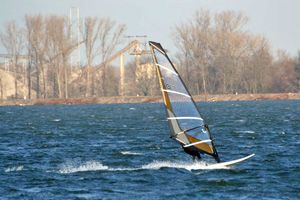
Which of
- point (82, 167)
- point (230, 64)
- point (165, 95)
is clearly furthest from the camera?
point (230, 64)

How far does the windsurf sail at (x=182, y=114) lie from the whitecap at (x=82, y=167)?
12.5 feet

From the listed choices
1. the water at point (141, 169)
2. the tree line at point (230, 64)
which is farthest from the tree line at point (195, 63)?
the water at point (141, 169)

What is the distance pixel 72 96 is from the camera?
5389 inches

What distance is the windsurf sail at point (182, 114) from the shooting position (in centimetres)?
2512

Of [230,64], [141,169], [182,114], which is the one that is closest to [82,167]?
[141,169]

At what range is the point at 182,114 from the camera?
25516mm

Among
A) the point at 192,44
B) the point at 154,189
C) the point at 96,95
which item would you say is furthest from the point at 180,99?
the point at 96,95

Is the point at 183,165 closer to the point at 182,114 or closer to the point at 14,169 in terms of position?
the point at 182,114

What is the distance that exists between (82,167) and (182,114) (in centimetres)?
483

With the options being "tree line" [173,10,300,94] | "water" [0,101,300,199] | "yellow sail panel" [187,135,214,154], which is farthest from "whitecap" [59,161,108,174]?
"tree line" [173,10,300,94]

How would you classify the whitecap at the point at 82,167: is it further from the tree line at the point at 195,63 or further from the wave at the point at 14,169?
the tree line at the point at 195,63

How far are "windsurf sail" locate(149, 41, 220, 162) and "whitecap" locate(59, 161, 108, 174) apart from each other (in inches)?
149

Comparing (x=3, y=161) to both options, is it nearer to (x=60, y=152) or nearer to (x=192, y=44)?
(x=60, y=152)

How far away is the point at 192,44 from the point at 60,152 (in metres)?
89.3
